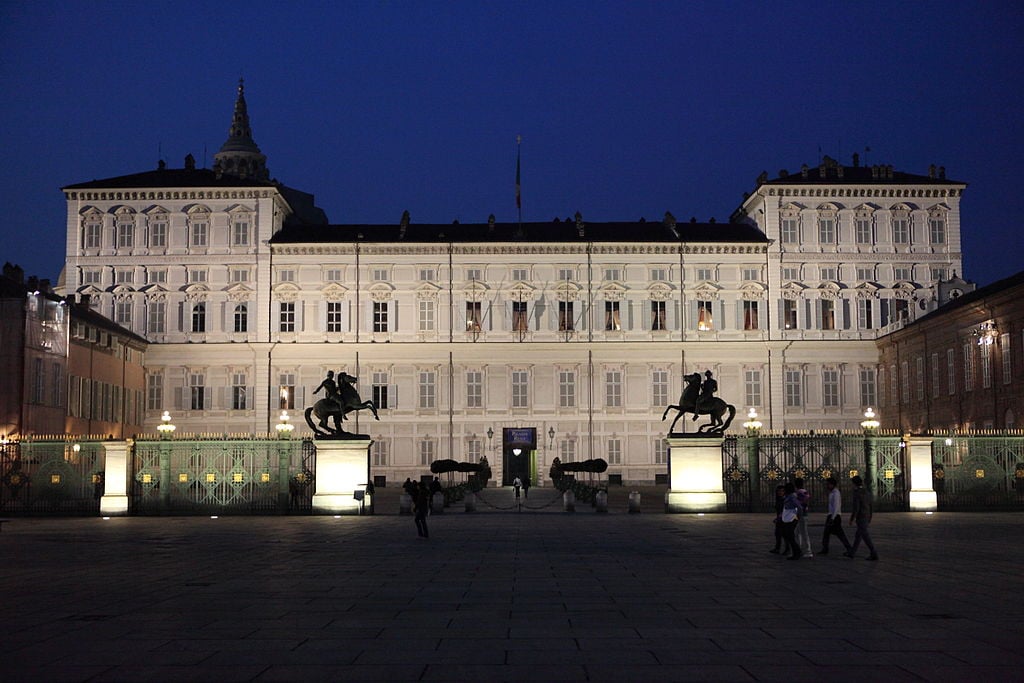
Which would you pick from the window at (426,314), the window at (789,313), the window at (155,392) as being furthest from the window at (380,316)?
the window at (789,313)

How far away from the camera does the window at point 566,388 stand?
6081 cm

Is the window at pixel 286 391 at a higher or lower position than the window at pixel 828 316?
lower

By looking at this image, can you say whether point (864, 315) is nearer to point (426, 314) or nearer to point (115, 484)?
point (426, 314)

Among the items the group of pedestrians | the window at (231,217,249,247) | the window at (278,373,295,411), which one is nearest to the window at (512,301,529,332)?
the window at (278,373,295,411)

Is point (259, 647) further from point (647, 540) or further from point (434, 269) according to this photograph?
point (434, 269)

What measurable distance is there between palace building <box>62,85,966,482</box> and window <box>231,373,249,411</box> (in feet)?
0.35

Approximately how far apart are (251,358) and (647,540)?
136ft

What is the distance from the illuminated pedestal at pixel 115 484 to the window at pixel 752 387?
37.0 meters

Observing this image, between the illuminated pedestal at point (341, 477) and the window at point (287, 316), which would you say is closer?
the illuminated pedestal at point (341, 477)

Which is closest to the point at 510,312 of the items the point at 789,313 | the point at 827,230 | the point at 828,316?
the point at 789,313

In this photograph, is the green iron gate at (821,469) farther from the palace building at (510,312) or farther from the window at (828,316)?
the window at (828,316)

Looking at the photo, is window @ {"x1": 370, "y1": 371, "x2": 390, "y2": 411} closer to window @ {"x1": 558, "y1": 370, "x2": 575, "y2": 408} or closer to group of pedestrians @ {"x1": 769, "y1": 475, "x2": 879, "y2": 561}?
window @ {"x1": 558, "y1": 370, "x2": 575, "y2": 408}

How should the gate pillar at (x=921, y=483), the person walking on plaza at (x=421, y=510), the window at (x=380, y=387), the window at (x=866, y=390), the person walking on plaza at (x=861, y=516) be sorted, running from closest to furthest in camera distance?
1. the person walking on plaza at (x=861, y=516)
2. the person walking on plaza at (x=421, y=510)
3. the gate pillar at (x=921, y=483)
4. the window at (x=380, y=387)
5. the window at (x=866, y=390)

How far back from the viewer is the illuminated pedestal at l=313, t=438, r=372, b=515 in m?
32.0
